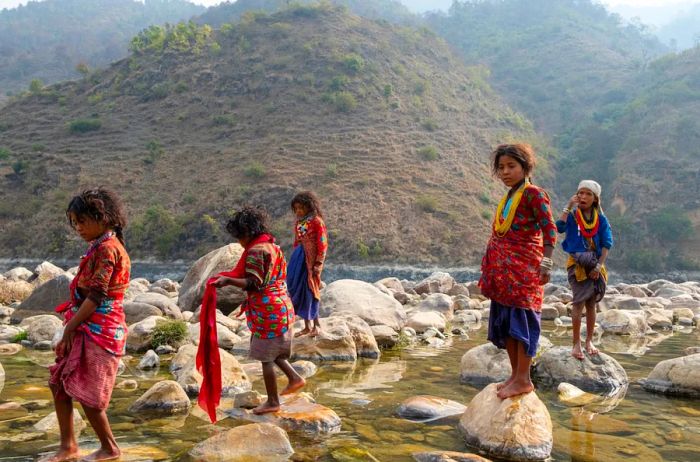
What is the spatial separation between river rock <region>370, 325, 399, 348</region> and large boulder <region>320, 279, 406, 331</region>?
50cm

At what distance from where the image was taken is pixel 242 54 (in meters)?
51.3

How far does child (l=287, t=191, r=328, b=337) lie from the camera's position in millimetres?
6371

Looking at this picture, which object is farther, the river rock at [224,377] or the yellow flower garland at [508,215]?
the river rock at [224,377]

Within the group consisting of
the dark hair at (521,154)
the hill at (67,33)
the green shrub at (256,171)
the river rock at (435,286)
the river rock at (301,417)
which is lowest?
the river rock at (435,286)

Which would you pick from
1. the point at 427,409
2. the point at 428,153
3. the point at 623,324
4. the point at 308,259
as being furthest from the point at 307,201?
the point at 428,153

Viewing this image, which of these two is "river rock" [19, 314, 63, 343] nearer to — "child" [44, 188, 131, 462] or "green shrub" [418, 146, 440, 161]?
"child" [44, 188, 131, 462]

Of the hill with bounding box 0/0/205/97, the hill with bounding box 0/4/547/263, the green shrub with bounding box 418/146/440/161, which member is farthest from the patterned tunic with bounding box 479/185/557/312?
the hill with bounding box 0/0/205/97

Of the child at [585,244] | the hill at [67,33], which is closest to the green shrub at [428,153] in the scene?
the child at [585,244]

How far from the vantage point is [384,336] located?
718cm

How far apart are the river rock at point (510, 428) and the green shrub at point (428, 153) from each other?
124 feet

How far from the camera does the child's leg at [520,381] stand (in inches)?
142

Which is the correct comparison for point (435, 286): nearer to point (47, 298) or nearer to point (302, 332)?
point (47, 298)

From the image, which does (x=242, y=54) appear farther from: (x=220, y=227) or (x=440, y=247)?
(x=440, y=247)

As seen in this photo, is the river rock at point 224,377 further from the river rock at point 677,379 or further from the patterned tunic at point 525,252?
the river rock at point 677,379
